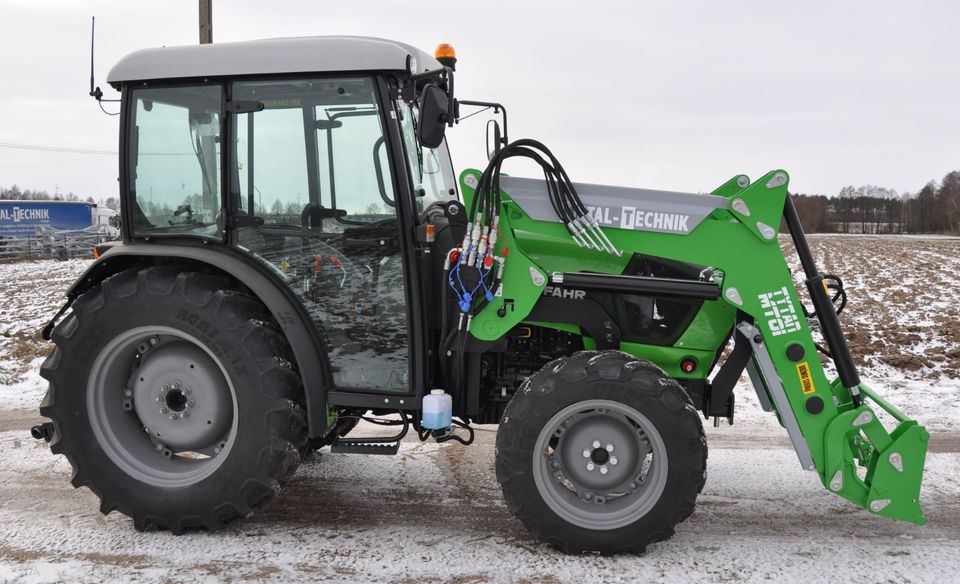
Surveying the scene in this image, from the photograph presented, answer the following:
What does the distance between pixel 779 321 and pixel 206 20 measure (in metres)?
9.18

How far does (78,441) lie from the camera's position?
373cm

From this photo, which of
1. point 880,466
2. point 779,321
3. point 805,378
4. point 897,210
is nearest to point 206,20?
point 779,321

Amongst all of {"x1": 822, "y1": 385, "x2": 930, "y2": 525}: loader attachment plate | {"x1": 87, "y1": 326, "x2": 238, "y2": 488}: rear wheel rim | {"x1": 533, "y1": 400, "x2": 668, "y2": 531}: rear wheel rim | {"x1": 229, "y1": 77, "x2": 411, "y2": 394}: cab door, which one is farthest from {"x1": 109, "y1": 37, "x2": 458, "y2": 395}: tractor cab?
{"x1": 822, "y1": 385, "x2": 930, "y2": 525}: loader attachment plate

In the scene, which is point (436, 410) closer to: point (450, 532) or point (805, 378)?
point (450, 532)

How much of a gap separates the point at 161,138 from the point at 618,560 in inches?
120

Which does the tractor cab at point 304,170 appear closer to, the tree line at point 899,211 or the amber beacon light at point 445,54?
the amber beacon light at point 445,54

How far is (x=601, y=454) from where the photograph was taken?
11.3 ft

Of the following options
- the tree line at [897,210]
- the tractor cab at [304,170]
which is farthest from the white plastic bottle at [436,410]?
the tree line at [897,210]

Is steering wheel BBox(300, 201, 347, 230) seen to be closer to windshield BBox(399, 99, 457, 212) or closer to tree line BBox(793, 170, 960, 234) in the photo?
windshield BBox(399, 99, 457, 212)

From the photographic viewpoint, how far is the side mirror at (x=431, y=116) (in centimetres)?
312

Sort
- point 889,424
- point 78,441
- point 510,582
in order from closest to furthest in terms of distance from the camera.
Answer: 1. point 510,582
2. point 78,441
3. point 889,424

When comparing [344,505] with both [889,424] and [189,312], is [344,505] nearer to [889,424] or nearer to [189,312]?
[189,312]

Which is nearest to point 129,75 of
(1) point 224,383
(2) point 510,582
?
(1) point 224,383

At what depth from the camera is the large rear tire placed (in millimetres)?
3533
